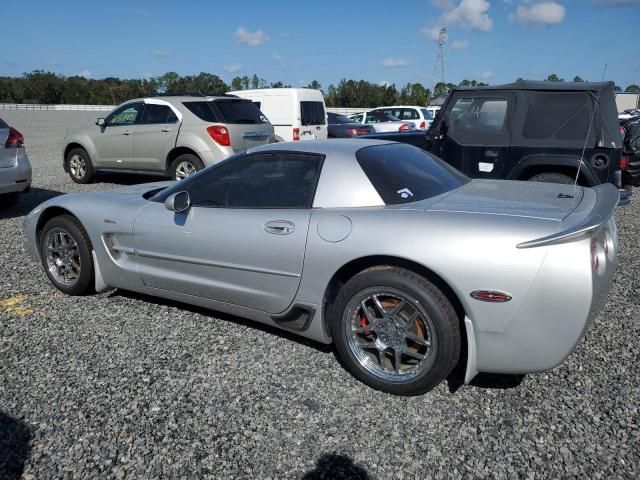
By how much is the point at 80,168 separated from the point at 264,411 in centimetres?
914

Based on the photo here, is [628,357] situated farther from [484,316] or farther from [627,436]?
[484,316]

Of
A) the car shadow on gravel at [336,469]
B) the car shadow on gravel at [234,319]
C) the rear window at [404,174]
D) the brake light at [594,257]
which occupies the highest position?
the rear window at [404,174]

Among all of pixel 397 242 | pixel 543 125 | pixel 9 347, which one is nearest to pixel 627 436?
pixel 397 242

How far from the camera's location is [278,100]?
12570mm

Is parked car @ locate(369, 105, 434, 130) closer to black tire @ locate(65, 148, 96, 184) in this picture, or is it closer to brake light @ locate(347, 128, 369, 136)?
brake light @ locate(347, 128, 369, 136)

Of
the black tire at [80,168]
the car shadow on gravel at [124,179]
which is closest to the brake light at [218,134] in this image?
the car shadow on gravel at [124,179]

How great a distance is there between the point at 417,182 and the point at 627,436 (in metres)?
1.80

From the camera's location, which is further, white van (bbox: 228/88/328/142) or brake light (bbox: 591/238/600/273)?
white van (bbox: 228/88/328/142)

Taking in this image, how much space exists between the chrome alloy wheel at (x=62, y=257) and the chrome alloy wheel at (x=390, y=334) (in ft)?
8.28

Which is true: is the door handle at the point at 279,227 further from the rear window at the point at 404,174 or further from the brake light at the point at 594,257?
the brake light at the point at 594,257

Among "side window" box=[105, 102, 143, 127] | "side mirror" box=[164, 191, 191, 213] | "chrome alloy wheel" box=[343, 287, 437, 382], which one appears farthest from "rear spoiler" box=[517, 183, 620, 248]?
"side window" box=[105, 102, 143, 127]

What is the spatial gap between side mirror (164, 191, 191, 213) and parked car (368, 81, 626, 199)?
14.1 ft

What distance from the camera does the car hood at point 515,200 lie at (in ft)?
9.86

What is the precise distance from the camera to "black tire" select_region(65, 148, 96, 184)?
10.6 meters
